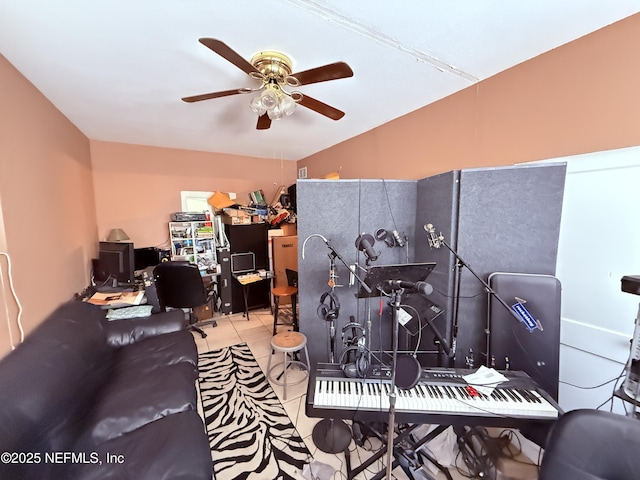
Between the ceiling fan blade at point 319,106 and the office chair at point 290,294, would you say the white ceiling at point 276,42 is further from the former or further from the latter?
the office chair at point 290,294

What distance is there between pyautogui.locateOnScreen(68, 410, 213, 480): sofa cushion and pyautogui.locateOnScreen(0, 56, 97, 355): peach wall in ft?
2.75

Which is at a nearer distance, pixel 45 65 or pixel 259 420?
pixel 45 65

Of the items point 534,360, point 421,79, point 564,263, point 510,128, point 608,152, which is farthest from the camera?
point 421,79

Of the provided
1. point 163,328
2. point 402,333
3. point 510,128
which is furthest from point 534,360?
point 163,328

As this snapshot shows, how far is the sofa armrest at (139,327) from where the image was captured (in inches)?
78.6

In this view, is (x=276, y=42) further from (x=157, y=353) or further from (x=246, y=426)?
(x=246, y=426)

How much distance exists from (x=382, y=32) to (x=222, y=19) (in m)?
0.88

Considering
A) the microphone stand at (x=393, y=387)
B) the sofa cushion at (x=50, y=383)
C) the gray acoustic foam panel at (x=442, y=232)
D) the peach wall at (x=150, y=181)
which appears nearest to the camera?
the microphone stand at (x=393, y=387)

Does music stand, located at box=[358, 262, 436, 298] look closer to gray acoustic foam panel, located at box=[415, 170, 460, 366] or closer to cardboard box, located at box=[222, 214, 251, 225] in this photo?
gray acoustic foam panel, located at box=[415, 170, 460, 366]

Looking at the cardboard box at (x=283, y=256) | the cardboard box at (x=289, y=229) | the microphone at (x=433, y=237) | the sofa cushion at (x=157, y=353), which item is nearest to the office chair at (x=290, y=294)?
the cardboard box at (x=283, y=256)

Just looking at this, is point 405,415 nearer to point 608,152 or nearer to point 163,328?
point 608,152

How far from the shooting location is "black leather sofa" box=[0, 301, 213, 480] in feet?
3.39

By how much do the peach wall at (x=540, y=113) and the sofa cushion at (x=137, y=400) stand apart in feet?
8.51

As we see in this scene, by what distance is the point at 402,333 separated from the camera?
2096 millimetres
